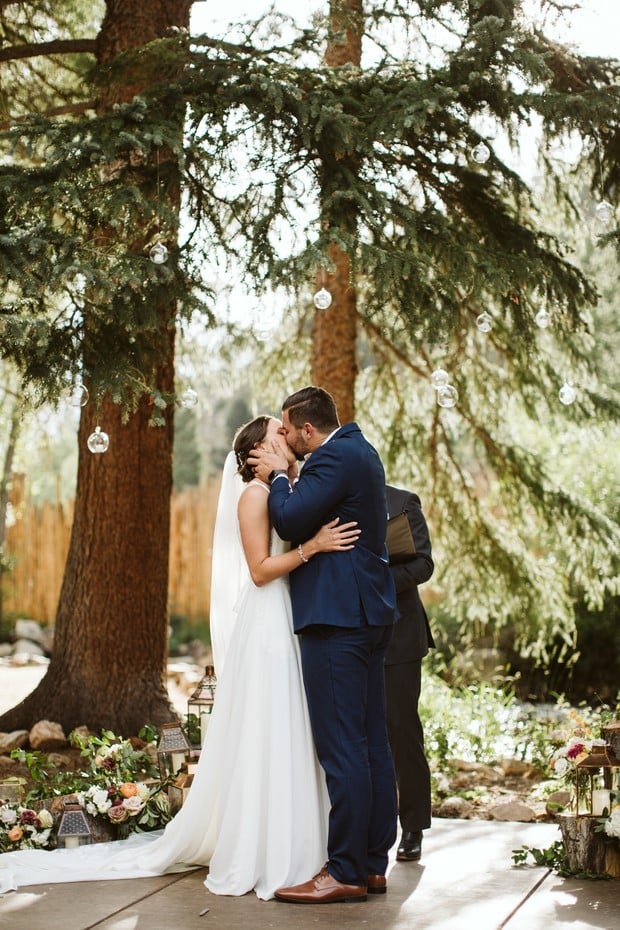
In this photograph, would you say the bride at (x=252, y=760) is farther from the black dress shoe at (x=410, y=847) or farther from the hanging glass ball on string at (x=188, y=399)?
the hanging glass ball on string at (x=188, y=399)

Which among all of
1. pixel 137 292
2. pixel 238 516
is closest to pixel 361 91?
pixel 137 292

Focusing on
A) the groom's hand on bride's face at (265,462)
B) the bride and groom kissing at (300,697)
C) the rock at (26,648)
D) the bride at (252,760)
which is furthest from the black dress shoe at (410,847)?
the rock at (26,648)

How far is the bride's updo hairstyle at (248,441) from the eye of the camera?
4.44 metres

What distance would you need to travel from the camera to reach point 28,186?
521 cm

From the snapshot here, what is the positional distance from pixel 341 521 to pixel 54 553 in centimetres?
1222

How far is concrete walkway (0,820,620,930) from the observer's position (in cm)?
380

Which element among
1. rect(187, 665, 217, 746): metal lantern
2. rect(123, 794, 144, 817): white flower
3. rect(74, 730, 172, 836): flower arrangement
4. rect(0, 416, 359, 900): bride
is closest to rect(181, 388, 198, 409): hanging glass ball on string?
rect(0, 416, 359, 900): bride

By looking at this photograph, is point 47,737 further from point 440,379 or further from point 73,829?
point 440,379

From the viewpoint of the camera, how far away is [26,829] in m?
4.89

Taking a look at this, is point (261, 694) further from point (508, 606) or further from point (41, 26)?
point (41, 26)

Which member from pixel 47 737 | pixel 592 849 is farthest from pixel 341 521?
pixel 47 737

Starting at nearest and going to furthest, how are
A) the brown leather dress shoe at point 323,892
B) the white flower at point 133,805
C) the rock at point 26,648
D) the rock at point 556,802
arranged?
the brown leather dress shoe at point 323,892
the white flower at point 133,805
the rock at point 556,802
the rock at point 26,648

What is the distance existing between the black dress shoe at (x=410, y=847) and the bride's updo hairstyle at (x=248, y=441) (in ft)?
5.71

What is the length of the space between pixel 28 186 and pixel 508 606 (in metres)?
5.09
